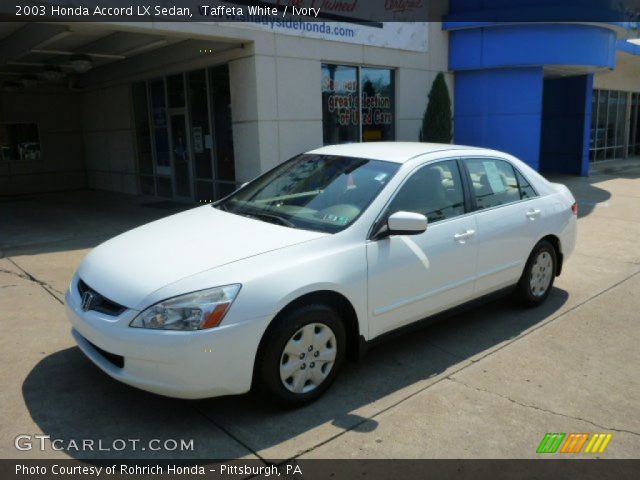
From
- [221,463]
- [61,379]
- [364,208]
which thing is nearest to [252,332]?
[221,463]

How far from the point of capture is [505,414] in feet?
11.7

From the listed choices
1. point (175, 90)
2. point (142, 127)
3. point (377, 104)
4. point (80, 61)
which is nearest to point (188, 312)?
point (377, 104)

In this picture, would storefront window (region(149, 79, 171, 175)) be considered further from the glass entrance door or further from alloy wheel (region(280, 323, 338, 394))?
alloy wheel (region(280, 323, 338, 394))

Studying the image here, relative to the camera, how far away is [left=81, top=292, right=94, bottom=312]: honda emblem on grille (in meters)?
3.53

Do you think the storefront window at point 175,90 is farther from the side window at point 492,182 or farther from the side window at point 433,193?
the side window at point 433,193

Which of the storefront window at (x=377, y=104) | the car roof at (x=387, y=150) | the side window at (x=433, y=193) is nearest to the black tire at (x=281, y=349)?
the side window at (x=433, y=193)

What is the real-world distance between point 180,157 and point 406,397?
34.0 feet

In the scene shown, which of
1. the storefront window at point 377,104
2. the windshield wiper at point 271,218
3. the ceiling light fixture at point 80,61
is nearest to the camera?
→ the windshield wiper at point 271,218

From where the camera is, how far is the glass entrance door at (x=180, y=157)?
1263 cm

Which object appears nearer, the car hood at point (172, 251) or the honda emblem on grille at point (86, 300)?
the car hood at point (172, 251)

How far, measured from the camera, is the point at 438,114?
13117mm

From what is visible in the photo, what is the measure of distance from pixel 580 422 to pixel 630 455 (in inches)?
14.3

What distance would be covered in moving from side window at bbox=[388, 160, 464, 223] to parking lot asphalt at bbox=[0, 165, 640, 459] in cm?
112

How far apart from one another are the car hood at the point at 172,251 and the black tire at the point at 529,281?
2.45 meters
